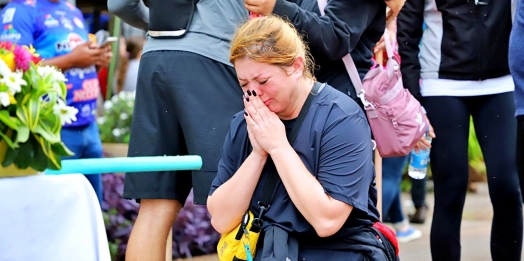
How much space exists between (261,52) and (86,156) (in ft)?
8.35

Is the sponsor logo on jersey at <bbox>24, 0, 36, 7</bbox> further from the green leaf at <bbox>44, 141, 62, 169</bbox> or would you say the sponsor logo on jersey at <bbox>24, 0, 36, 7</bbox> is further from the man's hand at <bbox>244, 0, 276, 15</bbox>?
the green leaf at <bbox>44, 141, 62, 169</bbox>

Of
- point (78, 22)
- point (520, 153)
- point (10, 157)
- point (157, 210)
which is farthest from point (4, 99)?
point (78, 22)

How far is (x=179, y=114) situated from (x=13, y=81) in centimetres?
130

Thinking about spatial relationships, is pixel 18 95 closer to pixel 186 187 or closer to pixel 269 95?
pixel 269 95

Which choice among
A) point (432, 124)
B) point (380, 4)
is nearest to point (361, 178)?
point (380, 4)

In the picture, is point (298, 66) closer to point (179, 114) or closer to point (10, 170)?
point (179, 114)

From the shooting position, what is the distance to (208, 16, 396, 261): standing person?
2705 millimetres

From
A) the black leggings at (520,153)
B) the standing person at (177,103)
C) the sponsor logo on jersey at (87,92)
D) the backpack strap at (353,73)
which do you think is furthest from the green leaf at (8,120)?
the sponsor logo on jersey at (87,92)

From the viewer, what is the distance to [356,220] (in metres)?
2.82

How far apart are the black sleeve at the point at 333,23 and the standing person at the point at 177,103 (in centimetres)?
29

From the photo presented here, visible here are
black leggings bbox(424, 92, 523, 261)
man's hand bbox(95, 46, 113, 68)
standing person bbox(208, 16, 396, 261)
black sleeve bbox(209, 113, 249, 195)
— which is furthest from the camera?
man's hand bbox(95, 46, 113, 68)

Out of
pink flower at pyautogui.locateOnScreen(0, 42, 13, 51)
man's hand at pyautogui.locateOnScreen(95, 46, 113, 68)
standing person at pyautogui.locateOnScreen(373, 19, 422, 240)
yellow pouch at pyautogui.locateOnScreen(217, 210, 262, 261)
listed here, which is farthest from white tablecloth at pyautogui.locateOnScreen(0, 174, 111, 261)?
standing person at pyautogui.locateOnScreen(373, 19, 422, 240)

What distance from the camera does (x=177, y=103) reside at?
352cm

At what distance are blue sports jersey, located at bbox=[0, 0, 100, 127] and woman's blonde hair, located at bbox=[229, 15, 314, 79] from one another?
2.21m
